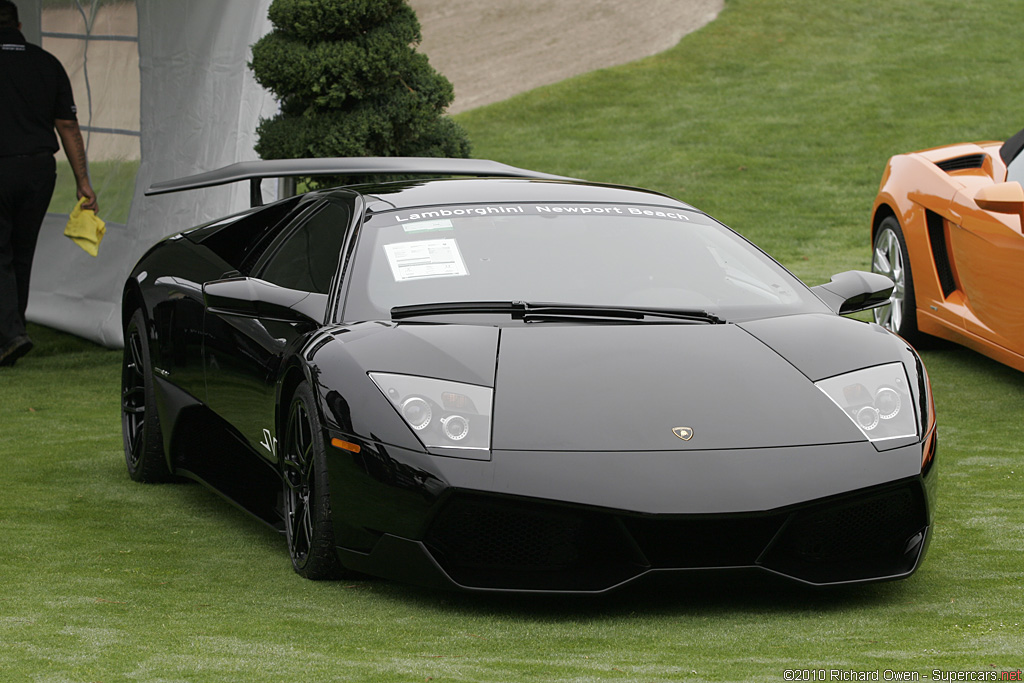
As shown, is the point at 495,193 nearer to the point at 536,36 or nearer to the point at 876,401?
the point at 876,401

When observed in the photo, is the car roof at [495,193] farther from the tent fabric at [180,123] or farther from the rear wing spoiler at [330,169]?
the tent fabric at [180,123]

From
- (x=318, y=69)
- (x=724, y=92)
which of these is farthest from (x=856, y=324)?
(x=724, y=92)

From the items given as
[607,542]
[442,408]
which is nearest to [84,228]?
[442,408]

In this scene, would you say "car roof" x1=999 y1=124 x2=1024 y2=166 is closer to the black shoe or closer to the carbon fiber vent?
the carbon fiber vent

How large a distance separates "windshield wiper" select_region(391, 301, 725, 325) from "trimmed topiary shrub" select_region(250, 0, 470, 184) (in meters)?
5.97

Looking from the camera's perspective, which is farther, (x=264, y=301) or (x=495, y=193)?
(x=495, y=193)

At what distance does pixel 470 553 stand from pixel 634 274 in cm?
125

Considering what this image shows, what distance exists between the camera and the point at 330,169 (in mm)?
5875

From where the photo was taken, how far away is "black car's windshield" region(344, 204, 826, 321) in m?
4.39

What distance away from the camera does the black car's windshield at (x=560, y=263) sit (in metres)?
4.39

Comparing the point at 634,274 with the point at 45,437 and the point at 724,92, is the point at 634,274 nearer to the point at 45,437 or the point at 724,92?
the point at 45,437

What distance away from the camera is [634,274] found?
4566 mm

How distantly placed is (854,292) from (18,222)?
5.80m

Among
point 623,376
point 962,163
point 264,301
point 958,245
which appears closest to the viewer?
point 623,376
